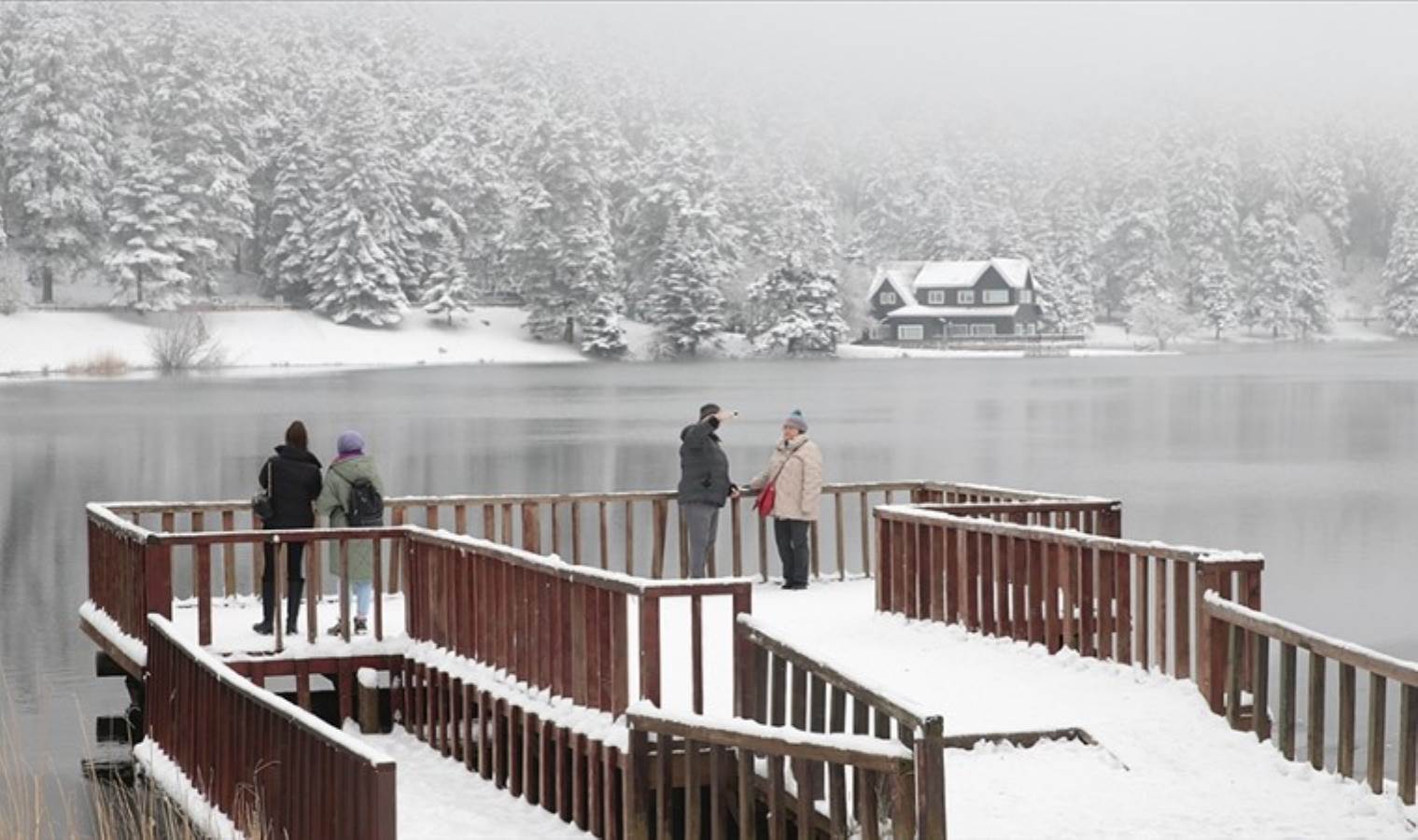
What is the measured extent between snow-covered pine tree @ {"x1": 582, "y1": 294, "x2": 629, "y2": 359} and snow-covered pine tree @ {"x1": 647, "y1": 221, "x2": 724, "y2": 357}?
3.20 metres

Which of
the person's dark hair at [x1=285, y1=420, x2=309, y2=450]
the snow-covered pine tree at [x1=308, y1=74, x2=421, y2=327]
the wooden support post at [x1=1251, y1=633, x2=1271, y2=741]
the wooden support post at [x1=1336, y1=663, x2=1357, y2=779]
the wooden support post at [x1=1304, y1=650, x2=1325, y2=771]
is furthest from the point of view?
the snow-covered pine tree at [x1=308, y1=74, x2=421, y2=327]

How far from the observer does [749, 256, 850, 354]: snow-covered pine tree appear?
4646 inches

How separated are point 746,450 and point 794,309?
7025cm

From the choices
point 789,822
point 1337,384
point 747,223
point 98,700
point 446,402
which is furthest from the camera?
point 747,223

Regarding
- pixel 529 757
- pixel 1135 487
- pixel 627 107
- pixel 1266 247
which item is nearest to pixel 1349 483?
pixel 1135 487

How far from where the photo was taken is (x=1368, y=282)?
189875 millimetres

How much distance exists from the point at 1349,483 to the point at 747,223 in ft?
303

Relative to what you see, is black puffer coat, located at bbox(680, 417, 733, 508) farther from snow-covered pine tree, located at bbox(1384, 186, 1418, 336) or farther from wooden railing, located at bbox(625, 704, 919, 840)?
snow-covered pine tree, located at bbox(1384, 186, 1418, 336)

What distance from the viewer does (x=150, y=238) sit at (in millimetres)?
102500

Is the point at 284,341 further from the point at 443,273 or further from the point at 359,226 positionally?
the point at 443,273

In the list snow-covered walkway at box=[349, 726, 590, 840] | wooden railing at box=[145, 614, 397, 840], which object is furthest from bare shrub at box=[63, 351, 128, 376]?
snow-covered walkway at box=[349, 726, 590, 840]

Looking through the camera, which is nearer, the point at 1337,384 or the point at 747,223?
the point at 1337,384

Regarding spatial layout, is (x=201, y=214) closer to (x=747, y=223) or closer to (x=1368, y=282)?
(x=747, y=223)

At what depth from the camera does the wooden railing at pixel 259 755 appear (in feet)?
24.4
